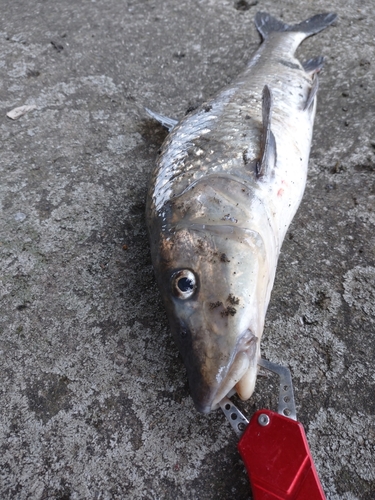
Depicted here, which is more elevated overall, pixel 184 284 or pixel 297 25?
pixel 297 25

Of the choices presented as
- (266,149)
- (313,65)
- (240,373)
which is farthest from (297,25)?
(240,373)

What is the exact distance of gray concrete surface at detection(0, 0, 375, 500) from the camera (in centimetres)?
192

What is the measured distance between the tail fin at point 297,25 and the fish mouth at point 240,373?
10.4ft

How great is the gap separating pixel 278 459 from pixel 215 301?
2.28 feet

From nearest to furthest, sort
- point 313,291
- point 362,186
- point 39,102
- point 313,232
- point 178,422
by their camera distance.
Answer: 1. point 178,422
2. point 313,291
3. point 313,232
4. point 362,186
5. point 39,102

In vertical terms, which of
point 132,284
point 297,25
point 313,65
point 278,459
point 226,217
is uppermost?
point 297,25

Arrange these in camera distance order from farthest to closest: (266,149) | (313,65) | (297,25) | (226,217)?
(297,25), (313,65), (266,149), (226,217)

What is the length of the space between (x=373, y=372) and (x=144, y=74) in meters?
3.16

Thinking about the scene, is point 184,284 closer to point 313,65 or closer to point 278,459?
point 278,459

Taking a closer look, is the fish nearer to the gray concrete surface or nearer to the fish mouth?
the fish mouth

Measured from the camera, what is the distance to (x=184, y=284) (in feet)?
6.31

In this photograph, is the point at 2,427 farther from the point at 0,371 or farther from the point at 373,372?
the point at 373,372

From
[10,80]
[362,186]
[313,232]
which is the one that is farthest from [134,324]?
[10,80]

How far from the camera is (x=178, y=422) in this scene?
6.53 ft
